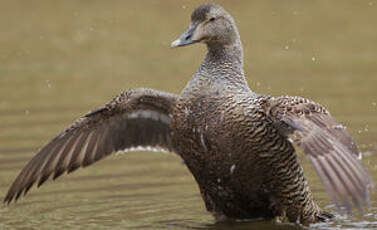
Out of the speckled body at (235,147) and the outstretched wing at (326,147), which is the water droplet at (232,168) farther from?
the outstretched wing at (326,147)

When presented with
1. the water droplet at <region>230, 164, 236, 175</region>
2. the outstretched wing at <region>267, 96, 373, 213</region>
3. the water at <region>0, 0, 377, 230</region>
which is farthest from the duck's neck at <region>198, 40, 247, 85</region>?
the water at <region>0, 0, 377, 230</region>

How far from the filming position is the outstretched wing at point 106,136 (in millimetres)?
9156

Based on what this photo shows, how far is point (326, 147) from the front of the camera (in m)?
7.45

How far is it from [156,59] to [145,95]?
7.25 m

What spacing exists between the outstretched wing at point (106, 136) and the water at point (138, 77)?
1.60 feet

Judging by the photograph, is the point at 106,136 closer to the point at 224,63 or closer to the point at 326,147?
the point at 224,63

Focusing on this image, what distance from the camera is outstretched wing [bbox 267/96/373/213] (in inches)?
277

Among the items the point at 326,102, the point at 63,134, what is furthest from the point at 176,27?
the point at 63,134

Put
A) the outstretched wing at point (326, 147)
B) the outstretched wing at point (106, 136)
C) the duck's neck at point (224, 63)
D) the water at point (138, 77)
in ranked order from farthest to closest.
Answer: the water at point (138, 77), the outstretched wing at point (106, 136), the duck's neck at point (224, 63), the outstretched wing at point (326, 147)

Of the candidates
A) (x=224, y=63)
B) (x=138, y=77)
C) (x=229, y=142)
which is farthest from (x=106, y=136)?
(x=138, y=77)

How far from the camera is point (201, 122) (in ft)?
27.4

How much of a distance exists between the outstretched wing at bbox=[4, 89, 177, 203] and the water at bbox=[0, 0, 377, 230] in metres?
0.49

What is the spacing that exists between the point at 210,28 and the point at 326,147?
1.71m

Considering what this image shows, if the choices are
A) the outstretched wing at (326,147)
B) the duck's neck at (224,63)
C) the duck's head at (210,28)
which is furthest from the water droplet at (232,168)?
the duck's head at (210,28)
